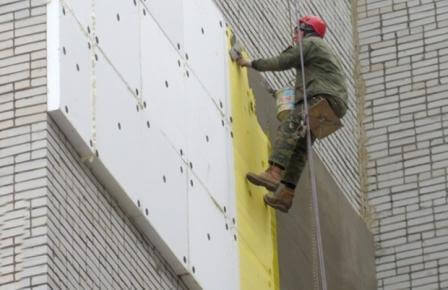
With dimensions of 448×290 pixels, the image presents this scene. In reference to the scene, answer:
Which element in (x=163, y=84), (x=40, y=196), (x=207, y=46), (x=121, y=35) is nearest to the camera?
(x=40, y=196)

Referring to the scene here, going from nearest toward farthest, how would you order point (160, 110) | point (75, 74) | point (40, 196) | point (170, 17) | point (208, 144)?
point (40, 196), point (75, 74), point (160, 110), point (170, 17), point (208, 144)

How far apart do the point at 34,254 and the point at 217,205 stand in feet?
10.3

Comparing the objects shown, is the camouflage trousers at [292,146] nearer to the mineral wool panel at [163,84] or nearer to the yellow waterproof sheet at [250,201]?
the yellow waterproof sheet at [250,201]

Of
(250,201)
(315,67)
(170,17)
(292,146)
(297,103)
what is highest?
(315,67)

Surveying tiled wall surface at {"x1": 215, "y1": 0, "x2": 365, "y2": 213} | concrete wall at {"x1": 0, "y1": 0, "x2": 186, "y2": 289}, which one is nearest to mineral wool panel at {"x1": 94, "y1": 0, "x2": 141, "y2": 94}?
concrete wall at {"x1": 0, "y1": 0, "x2": 186, "y2": 289}

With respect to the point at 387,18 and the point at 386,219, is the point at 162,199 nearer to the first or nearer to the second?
the point at 386,219

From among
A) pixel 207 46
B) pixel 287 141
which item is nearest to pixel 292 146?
pixel 287 141

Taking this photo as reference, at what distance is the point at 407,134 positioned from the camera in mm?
17672

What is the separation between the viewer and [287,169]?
14.2 m

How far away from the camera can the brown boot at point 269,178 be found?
14156 millimetres

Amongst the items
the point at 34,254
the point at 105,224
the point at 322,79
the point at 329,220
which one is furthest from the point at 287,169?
the point at 34,254

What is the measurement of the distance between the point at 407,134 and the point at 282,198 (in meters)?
3.73

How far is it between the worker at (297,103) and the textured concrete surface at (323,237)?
552mm

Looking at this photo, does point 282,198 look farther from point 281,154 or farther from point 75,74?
point 75,74
